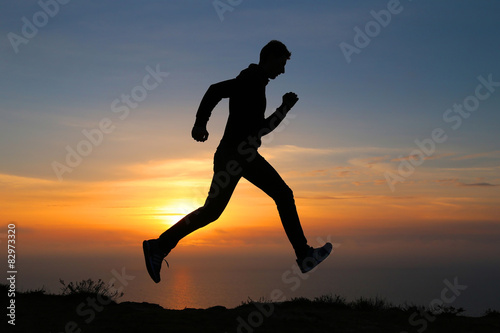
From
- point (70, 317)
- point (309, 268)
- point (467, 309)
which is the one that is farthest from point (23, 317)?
point (467, 309)

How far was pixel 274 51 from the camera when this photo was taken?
5.69 m

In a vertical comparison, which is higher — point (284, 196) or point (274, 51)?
Answer: point (274, 51)

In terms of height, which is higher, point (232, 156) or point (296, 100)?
point (296, 100)

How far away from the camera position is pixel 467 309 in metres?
6.41

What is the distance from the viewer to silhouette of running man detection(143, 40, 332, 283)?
5465 millimetres

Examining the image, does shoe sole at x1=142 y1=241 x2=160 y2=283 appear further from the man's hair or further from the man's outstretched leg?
the man's hair

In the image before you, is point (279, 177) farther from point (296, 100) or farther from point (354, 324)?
point (354, 324)

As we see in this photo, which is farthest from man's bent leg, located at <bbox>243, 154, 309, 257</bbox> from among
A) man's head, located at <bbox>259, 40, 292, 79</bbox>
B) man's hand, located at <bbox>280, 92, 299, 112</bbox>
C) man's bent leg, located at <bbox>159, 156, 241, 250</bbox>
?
man's head, located at <bbox>259, 40, 292, 79</bbox>

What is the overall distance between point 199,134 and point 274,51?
4.51 ft

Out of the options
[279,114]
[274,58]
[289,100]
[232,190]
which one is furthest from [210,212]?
[274,58]

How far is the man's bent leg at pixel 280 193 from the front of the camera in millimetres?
5605

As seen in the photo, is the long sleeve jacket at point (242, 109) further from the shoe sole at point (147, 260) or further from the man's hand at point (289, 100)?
the shoe sole at point (147, 260)

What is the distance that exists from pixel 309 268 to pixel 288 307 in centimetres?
111

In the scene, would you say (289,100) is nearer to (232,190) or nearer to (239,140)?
(239,140)
